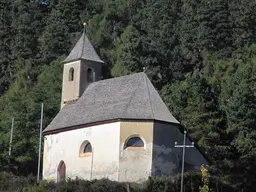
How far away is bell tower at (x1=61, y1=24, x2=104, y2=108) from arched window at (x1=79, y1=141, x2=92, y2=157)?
615cm

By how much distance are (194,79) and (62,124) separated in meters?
12.1

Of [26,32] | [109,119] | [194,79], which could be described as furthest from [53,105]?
[26,32]

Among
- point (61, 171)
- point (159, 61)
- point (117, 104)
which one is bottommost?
point (61, 171)

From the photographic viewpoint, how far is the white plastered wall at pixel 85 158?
50344 mm

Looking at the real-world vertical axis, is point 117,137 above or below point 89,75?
below

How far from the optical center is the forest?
5762 centimetres

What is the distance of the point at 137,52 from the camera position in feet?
257

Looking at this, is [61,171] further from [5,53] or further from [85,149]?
[5,53]

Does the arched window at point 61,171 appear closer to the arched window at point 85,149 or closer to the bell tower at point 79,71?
the arched window at point 85,149

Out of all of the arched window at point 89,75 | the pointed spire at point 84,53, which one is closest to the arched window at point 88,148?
the arched window at point 89,75

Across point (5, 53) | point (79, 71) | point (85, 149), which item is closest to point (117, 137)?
point (85, 149)

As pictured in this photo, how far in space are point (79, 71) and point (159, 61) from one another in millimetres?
24075

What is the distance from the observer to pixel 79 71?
5906 centimetres

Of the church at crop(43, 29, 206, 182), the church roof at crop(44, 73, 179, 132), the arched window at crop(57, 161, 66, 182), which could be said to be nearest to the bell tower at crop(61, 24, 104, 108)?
the church roof at crop(44, 73, 179, 132)
